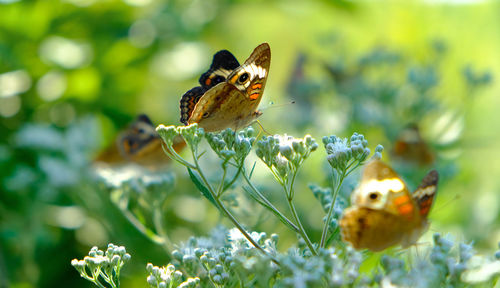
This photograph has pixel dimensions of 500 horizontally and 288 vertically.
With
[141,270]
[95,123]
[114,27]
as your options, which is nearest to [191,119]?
[141,270]

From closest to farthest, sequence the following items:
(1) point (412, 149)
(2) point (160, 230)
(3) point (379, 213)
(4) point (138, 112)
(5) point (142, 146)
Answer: (3) point (379, 213)
(2) point (160, 230)
(5) point (142, 146)
(1) point (412, 149)
(4) point (138, 112)

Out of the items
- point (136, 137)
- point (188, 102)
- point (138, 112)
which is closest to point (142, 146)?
point (136, 137)

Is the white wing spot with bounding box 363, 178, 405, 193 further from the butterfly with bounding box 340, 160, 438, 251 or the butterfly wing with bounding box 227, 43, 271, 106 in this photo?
the butterfly wing with bounding box 227, 43, 271, 106

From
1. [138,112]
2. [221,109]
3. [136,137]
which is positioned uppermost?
[138,112]

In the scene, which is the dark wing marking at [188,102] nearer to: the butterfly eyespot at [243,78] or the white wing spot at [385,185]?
the butterfly eyespot at [243,78]

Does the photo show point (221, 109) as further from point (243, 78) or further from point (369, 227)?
point (369, 227)

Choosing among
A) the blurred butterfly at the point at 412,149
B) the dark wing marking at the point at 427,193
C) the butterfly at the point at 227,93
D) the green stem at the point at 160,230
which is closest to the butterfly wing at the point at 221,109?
the butterfly at the point at 227,93

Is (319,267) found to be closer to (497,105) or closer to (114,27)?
(114,27)
